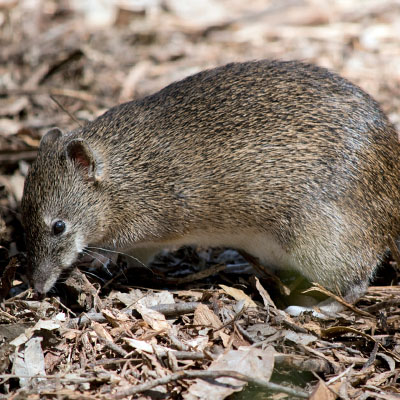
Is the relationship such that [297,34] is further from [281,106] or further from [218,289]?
[218,289]

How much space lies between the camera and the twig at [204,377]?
4328mm

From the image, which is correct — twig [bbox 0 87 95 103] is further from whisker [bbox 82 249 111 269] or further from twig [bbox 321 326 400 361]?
twig [bbox 321 326 400 361]

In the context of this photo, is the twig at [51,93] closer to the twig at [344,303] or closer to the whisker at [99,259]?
the whisker at [99,259]

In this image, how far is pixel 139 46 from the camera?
34.1 feet

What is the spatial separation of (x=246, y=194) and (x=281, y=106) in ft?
2.90

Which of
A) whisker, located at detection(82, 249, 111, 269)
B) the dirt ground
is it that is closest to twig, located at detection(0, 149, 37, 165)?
the dirt ground

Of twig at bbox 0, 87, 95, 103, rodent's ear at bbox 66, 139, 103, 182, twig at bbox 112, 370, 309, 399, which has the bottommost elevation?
twig at bbox 112, 370, 309, 399

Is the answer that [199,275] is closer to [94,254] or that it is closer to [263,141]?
[94,254]

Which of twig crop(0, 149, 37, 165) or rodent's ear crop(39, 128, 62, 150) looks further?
twig crop(0, 149, 37, 165)

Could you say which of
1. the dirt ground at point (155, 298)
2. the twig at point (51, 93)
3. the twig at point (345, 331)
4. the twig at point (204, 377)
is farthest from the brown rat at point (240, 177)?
the twig at point (51, 93)

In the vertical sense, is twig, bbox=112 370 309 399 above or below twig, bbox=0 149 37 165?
below

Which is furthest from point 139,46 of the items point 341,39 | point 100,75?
point 341,39

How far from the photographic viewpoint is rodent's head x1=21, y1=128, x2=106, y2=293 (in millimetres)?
5449

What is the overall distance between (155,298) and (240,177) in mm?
1385
